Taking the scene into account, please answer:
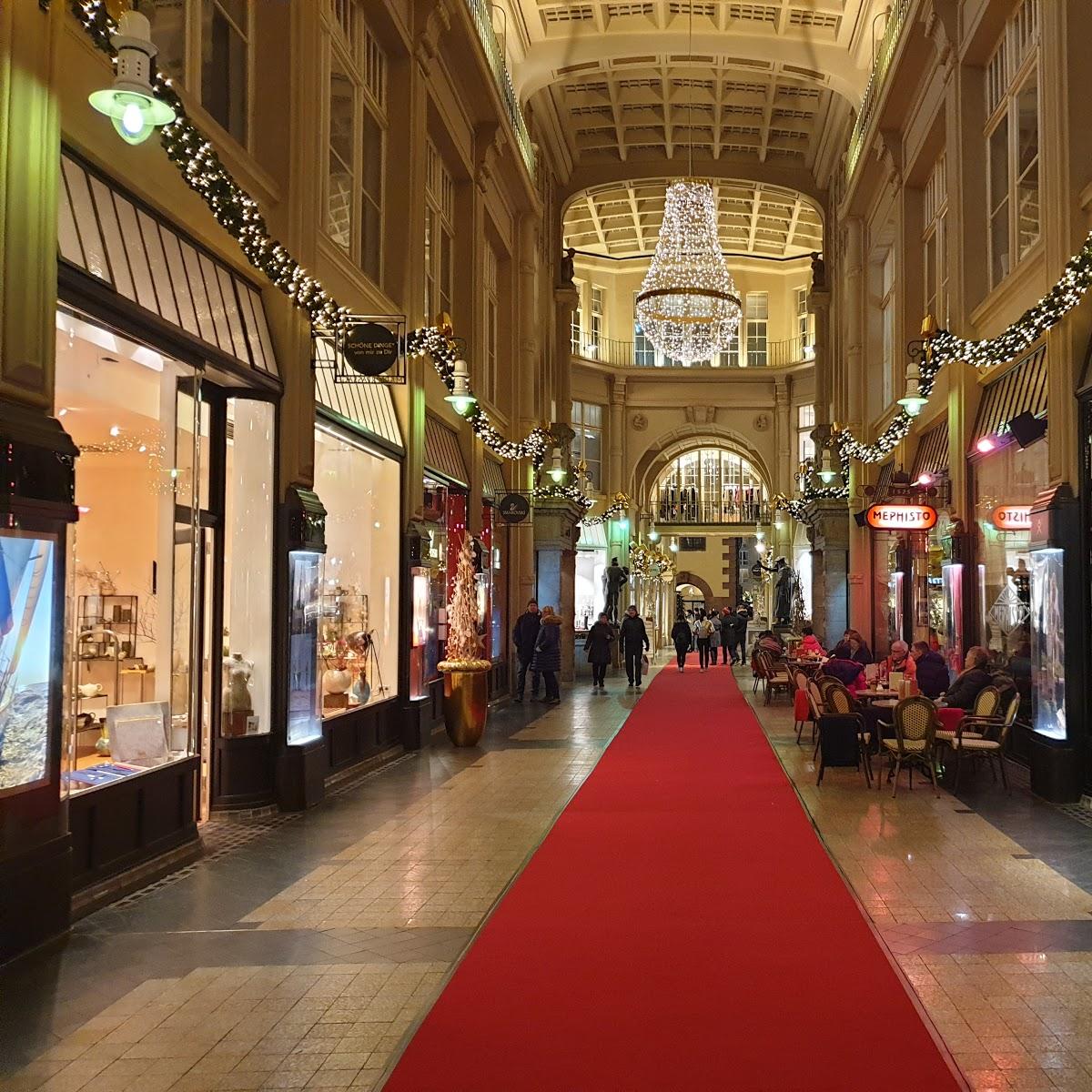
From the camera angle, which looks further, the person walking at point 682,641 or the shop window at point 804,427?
the shop window at point 804,427

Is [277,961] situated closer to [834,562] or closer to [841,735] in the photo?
[841,735]

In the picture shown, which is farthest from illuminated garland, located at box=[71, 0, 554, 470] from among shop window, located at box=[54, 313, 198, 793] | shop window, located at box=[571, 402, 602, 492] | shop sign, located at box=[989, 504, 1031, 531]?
shop window, located at box=[571, 402, 602, 492]

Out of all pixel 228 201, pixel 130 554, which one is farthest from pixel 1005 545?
pixel 130 554

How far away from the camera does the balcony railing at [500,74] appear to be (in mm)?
16281

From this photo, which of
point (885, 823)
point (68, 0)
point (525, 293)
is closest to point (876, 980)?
point (885, 823)

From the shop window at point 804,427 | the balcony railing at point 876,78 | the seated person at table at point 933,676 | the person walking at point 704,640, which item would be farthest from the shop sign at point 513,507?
the shop window at point 804,427

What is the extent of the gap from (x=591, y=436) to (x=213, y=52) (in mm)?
28833

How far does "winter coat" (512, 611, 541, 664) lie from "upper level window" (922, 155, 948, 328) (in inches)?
303

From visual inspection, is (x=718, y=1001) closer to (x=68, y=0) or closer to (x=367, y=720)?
(x=68, y=0)

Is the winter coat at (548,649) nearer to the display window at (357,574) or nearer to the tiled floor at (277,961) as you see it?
the display window at (357,574)

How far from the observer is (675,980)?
4891mm

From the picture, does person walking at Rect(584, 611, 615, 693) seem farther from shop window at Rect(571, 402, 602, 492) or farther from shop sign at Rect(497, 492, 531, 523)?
shop window at Rect(571, 402, 602, 492)

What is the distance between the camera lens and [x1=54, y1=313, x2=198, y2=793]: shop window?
6.61m

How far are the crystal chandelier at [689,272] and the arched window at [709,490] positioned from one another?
26677 mm
